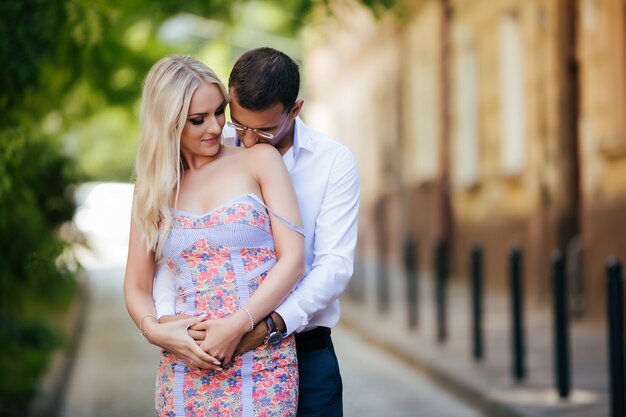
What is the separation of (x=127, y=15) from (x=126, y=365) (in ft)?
12.7

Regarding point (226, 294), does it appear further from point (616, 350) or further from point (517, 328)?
point (517, 328)

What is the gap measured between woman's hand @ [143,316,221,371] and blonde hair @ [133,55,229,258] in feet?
0.77

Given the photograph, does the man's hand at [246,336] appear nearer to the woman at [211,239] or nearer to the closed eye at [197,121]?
the woman at [211,239]

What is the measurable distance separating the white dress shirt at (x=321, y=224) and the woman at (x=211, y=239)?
0.10 meters

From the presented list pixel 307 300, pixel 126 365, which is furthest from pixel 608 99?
pixel 307 300

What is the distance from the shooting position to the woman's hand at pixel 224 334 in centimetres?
327

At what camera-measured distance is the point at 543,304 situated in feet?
51.5

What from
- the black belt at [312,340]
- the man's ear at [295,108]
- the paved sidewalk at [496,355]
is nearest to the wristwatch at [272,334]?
the black belt at [312,340]

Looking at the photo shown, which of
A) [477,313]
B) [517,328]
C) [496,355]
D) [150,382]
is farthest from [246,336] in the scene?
[496,355]

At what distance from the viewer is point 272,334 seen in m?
3.37

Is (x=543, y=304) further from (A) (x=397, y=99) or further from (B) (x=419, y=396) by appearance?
(A) (x=397, y=99)

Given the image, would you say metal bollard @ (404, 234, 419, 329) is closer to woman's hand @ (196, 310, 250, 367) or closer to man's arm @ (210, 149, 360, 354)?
man's arm @ (210, 149, 360, 354)

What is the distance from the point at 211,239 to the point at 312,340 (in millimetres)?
569

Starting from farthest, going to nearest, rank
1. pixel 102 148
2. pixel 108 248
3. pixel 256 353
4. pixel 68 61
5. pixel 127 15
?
pixel 102 148
pixel 108 248
pixel 127 15
pixel 68 61
pixel 256 353
